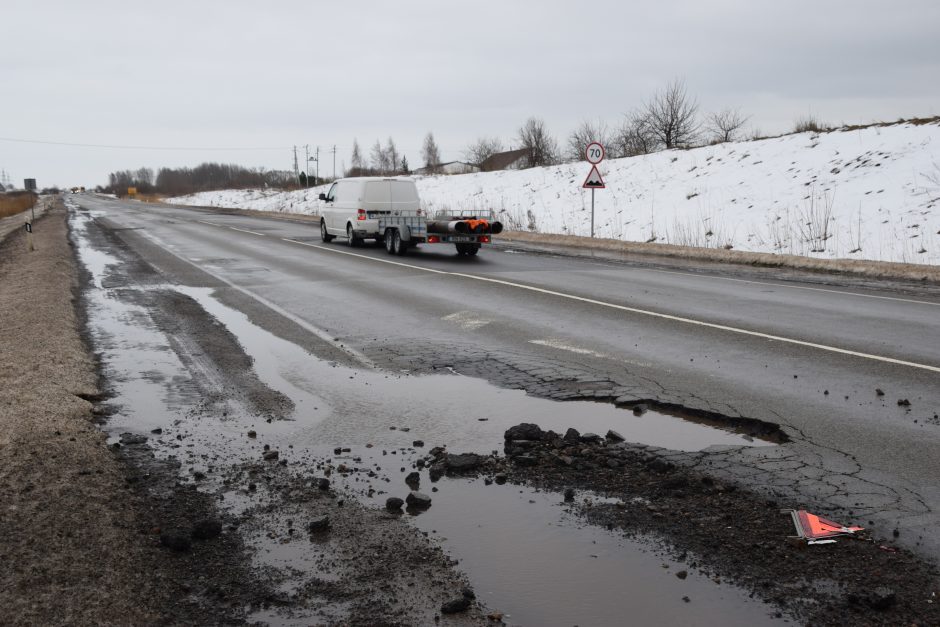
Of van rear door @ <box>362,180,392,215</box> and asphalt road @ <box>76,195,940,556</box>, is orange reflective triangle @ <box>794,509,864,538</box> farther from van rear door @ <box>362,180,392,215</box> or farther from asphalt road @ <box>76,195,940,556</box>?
van rear door @ <box>362,180,392,215</box>

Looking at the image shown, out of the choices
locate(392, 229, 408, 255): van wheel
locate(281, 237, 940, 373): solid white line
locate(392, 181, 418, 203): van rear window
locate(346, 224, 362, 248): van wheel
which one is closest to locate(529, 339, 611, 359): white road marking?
locate(281, 237, 940, 373): solid white line

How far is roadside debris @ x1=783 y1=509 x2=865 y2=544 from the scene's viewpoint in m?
3.81

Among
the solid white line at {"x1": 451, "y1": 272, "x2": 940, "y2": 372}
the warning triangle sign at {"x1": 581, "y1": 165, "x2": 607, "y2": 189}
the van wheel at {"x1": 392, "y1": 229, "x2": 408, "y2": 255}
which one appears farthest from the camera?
the warning triangle sign at {"x1": 581, "y1": 165, "x2": 607, "y2": 189}

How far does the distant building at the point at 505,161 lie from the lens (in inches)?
2534

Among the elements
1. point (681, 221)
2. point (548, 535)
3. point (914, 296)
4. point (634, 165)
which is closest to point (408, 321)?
point (548, 535)

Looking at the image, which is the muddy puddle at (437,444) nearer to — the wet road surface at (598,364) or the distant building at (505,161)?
the wet road surface at (598,364)

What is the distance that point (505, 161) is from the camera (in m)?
72.8

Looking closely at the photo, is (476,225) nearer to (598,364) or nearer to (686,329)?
(686,329)

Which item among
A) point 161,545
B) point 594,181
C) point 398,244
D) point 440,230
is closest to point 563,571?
point 161,545

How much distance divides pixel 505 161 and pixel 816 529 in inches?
2781

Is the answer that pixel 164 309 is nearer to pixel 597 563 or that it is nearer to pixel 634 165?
pixel 597 563

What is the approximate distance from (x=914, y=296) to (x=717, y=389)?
757 cm

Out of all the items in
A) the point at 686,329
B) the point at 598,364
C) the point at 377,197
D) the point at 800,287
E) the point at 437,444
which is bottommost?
the point at 437,444

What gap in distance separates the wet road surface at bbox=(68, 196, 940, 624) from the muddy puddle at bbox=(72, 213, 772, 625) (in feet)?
0.11
